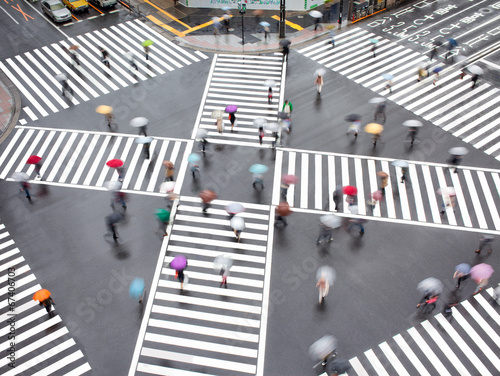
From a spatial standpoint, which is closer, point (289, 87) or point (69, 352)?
point (69, 352)

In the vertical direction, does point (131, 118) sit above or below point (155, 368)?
above

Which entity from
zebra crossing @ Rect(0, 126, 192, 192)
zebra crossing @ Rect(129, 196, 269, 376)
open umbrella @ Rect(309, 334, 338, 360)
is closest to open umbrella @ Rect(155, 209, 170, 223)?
zebra crossing @ Rect(129, 196, 269, 376)

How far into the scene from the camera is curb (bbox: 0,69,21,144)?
31.3 meters

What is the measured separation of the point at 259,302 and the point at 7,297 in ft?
38.5

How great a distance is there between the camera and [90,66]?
36.8 m

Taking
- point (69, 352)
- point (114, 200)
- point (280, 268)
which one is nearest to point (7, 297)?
point (69, 352)

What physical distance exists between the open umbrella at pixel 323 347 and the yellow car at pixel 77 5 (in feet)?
123

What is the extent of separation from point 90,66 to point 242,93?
1254cm

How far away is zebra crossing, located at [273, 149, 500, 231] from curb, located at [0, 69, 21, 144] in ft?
59.3

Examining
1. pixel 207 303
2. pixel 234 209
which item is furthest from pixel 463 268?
pixel 207 303

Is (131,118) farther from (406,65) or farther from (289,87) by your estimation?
(406,65)

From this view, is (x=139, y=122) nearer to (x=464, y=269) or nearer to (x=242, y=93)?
(x=242, y=93)

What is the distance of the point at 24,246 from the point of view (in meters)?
24.1

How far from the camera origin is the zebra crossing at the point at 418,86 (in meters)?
30.4
